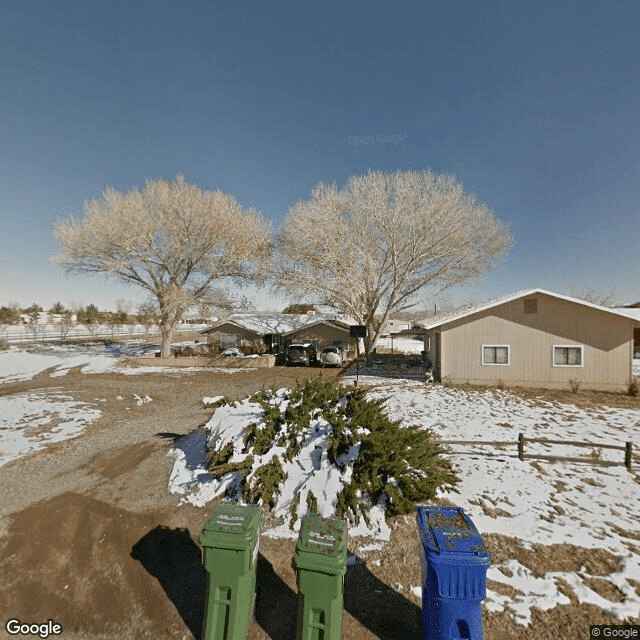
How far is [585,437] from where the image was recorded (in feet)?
29.0

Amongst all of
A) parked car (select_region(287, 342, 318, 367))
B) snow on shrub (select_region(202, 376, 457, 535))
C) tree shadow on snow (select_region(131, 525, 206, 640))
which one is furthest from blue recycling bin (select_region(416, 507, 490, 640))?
parked car (select_region(287, 342, 318, 367))

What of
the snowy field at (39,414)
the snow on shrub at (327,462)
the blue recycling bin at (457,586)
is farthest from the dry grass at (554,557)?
the snowy field at (39,414)

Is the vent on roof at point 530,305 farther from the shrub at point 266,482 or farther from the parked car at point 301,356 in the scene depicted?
the parked car at point 301,356

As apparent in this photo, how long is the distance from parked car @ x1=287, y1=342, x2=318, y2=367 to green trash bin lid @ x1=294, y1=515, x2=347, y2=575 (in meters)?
22.4

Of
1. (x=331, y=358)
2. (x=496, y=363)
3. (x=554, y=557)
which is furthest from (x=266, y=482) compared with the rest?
(x=331, y=358)

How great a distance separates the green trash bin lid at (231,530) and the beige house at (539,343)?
14204mm

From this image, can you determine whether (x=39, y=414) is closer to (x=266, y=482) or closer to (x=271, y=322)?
(x=266, y=482)

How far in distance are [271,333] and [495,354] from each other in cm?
2002

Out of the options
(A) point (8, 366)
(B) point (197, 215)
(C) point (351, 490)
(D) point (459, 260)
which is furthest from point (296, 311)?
(C) point (351, 490)

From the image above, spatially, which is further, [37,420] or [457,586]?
[37,420]

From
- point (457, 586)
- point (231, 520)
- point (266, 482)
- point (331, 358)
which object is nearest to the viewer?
point (457, 586)

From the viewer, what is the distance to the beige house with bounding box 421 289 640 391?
47.1 feet

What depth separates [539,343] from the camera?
1509 centimetres

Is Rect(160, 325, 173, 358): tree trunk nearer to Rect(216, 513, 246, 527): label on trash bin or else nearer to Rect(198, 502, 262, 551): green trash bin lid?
Rect(198, 502, 262, 551): green trash bin lid
